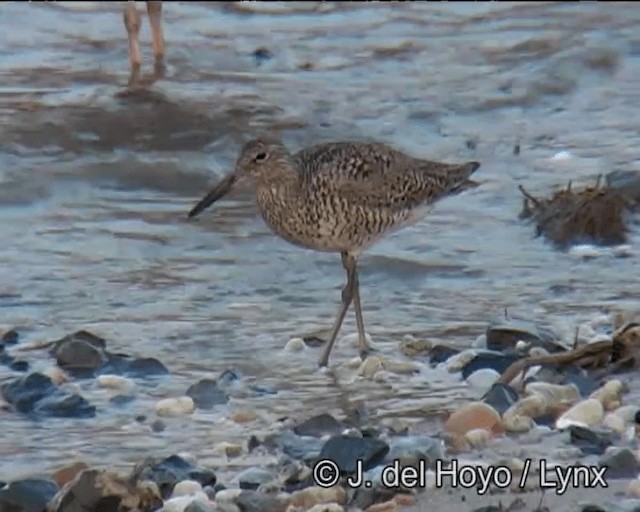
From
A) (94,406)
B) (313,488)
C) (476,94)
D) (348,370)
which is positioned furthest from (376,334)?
(476,94)

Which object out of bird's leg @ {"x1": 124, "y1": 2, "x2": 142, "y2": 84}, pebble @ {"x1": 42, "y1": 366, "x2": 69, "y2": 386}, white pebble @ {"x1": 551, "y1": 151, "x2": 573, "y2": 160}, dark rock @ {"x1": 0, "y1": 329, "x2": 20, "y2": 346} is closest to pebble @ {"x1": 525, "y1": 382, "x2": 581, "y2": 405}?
pebble @ {"x1": 42, "y1": 366, "x2": 69, "y2": 386}

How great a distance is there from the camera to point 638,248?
8031mm

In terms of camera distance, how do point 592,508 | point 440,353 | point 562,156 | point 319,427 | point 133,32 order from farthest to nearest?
point 133,32
point 562,156
point 440,353
point 319,427
point 592,508

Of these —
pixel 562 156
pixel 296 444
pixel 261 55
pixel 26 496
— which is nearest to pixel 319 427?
pixel 296 444

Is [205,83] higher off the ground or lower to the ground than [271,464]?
higher

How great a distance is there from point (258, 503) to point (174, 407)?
1000mm

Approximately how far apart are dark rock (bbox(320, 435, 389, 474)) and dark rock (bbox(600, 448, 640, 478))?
0.63 metres

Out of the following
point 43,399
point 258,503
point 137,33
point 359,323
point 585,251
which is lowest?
point 258,503

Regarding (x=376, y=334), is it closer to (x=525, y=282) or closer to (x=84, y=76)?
(x=525, y=282)

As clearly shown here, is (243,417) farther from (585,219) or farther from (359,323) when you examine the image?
(585,219)

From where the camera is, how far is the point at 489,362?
649cm

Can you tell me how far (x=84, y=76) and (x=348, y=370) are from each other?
5345 mm

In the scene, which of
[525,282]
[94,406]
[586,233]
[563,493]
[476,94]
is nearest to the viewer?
[563,493]

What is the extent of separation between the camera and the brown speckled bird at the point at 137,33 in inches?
462
